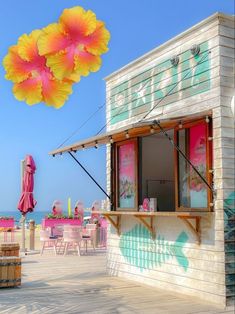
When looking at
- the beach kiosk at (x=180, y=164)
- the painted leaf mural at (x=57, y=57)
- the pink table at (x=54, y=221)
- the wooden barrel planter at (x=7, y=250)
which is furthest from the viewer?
the pink table at (x=54, y=221)

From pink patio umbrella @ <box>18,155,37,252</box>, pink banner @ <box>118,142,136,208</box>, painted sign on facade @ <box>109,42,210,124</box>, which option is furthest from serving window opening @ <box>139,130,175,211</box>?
pink patio umbrella @ <box>18,155,37,252</box>

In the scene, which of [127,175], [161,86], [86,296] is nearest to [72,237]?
[127,175]

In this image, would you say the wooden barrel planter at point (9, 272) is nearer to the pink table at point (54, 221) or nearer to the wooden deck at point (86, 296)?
the wooden deck at point (86, 296)

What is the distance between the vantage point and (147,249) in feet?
26.8

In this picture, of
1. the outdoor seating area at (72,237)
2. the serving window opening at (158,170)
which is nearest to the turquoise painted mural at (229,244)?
the serving window opening at (158,170)

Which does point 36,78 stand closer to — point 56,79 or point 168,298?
point 56,79

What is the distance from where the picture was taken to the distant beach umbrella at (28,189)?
12.9m

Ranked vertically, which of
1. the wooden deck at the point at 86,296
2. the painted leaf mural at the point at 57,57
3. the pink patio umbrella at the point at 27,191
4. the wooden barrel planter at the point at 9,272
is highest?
the painted leaf mural at the point at 57,57

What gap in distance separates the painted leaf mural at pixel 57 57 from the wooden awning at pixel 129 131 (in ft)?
3.18

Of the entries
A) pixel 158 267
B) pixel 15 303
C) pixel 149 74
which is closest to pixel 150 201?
pixel 158 267

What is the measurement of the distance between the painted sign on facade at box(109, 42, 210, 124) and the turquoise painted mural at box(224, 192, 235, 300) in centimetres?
173

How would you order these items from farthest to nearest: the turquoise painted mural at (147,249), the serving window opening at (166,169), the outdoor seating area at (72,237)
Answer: the outdoor seating area at (72,237), the turquoise painted mural at (147,249), the serving window opening at (166,169)

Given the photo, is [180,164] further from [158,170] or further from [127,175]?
[158,170]

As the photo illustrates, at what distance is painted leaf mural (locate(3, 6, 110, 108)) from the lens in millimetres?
5793
